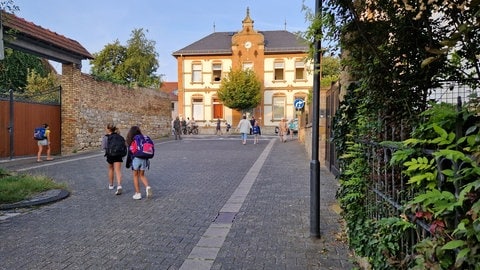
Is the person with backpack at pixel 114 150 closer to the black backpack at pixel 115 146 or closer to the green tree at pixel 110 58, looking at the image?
the black backpack at pixel 115 146

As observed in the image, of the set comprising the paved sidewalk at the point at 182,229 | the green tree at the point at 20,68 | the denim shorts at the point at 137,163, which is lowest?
the paved sidewalk at the point at 182,229

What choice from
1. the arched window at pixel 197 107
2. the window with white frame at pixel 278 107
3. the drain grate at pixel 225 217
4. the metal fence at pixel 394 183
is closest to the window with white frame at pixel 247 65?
the window with white frame at pixel 278 107

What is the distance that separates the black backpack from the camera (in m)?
8.48

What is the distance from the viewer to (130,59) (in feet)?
147

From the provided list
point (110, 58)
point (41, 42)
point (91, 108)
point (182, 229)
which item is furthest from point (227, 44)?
point (182, 229)

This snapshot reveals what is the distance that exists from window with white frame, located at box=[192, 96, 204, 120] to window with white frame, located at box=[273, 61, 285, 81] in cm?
865

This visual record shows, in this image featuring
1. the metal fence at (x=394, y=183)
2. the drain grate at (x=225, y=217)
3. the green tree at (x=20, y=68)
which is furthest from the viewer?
the green tree at (x=20, y=68)

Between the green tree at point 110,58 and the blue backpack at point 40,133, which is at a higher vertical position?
the green tree at point 110,58

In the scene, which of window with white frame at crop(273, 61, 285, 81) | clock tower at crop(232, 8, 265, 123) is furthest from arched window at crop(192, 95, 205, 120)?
window with white frame at crop(273, 61, 285, 81)

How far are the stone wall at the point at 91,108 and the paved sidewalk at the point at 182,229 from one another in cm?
847

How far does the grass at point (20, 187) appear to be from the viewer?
7.23m

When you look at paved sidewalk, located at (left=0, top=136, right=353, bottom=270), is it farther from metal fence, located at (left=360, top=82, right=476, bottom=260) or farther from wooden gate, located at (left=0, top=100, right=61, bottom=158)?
wooden gate, located at (left=0, top=100, right=61, bottom=158)

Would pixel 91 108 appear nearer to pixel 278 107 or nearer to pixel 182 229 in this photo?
pixel 182 229

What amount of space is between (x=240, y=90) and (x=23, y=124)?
2667 centimetres
